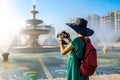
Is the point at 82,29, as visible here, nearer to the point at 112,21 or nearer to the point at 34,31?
the point at 34,31

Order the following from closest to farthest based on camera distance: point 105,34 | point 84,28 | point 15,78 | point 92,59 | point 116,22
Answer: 1. point 92,59
2. point 84,28
3. point 15,78
4. point 105,34
5. point 116,22

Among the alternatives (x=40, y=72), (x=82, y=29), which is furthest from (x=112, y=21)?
(x=82, y=29)

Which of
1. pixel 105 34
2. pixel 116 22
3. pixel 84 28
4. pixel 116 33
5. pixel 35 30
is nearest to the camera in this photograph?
pixel 84 28

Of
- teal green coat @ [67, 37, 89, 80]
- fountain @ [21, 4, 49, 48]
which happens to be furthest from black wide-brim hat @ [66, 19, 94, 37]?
fountain @ [21, 4, 49, 48]

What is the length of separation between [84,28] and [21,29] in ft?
80.7

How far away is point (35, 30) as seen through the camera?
27.0 meters

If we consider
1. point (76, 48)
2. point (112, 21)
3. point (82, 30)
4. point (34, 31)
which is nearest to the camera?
point (76, 48)

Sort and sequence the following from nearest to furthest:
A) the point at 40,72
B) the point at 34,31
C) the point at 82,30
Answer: the point at 82,30
the point at 40,72
the point at 34,31

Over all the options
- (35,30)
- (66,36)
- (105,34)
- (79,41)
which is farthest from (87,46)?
(105,34)

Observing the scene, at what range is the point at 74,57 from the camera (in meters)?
3.39

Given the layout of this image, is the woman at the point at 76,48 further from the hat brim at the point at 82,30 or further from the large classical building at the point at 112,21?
the large classical building at the point at 112,21

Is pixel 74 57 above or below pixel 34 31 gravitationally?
above

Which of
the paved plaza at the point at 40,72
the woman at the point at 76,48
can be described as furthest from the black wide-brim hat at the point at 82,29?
the paved plaza at the point at 40,72

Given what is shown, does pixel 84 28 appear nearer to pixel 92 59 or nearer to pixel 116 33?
pixel 92 59
